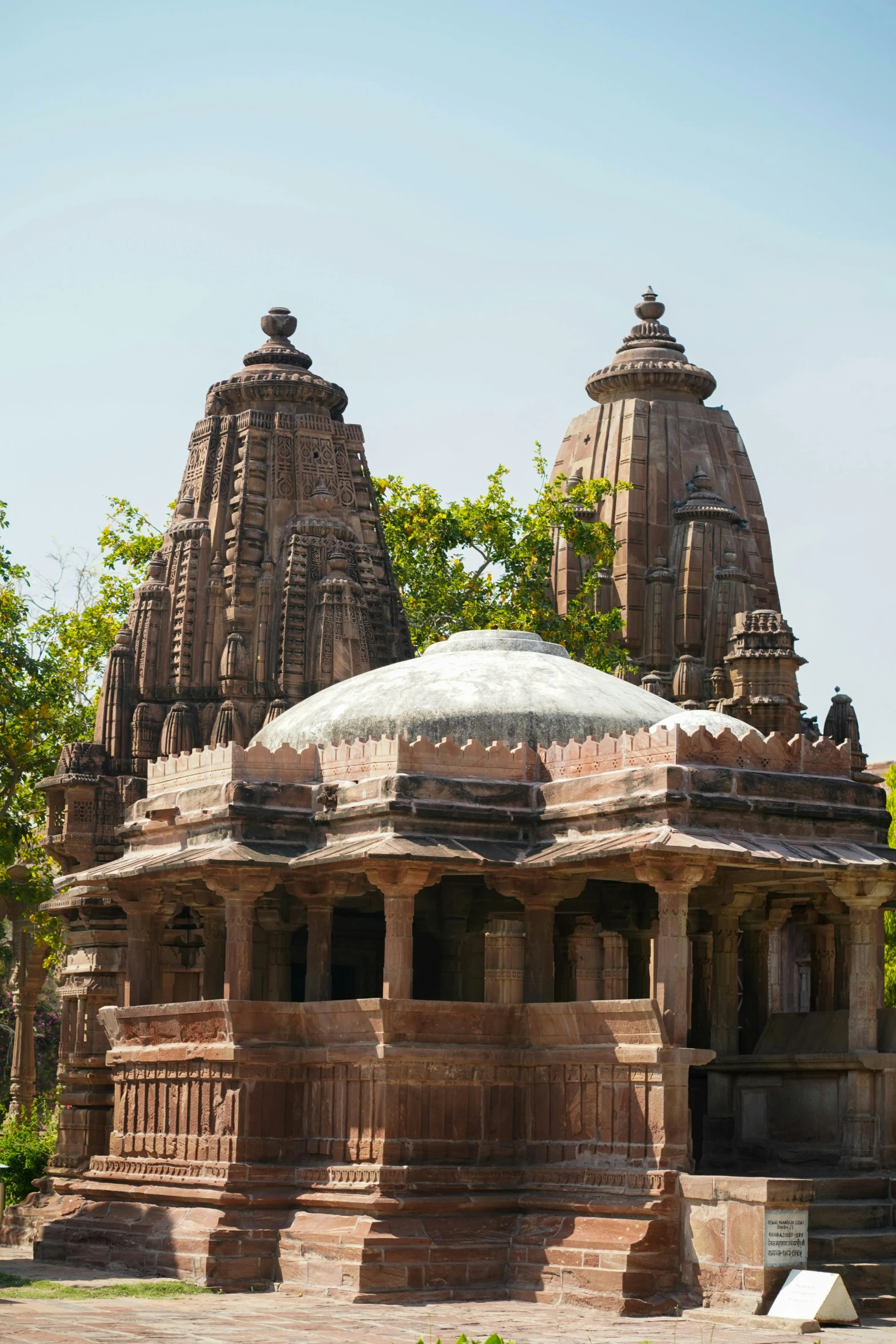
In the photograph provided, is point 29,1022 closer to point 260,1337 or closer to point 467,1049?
point 467,1049

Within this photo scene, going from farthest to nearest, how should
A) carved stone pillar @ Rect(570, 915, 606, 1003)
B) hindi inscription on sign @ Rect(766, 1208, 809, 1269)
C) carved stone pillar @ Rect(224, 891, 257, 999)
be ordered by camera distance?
1. carved stone pillar @ Rect(570, 915, 606, 1003)
2. carved stone pillar @ Rect(224, 891, 257, 999)
3. hindi inscription on sign @ Rect(766, 1208, 809, 1269)

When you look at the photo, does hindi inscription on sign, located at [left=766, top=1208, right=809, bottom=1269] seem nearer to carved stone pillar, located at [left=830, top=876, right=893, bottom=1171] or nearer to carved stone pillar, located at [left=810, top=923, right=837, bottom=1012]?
carved stone pillar, located at [left=830, top=876, right=893, bottom=1171]

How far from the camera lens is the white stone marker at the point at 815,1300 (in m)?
16.8

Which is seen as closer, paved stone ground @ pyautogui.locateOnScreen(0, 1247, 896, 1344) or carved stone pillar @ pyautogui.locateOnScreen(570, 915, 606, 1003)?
paved stone ground @ pyautogui.locateOnScreen(0, 1247, 896, 1344)

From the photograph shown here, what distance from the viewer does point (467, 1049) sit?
19875 millimetres

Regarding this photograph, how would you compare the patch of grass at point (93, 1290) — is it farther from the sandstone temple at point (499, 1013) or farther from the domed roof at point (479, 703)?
the domed roof at point (479, 703)

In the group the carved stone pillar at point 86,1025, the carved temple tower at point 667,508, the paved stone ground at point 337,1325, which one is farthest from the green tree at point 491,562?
the paved stone ground at point 337,1325

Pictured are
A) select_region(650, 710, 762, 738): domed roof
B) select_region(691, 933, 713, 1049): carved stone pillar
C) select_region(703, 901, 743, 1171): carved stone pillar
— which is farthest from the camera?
select_region(691, 933, 713, 1049): carved stone pillar

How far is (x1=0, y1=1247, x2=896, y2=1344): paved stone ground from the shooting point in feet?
51.8

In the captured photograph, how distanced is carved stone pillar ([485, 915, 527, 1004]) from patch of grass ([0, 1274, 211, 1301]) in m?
4.05

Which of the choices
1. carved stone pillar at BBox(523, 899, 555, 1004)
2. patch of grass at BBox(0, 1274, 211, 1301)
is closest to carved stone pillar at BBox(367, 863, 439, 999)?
carved stone pillar at BBox(523, 899, 555, 1004)

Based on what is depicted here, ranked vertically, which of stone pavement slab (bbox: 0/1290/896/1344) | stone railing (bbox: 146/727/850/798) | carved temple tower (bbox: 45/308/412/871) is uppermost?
carved temple tower (bbox: 45/308/412/871)

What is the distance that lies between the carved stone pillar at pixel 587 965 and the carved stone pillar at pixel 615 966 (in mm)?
50

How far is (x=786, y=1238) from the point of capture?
17.4 m
